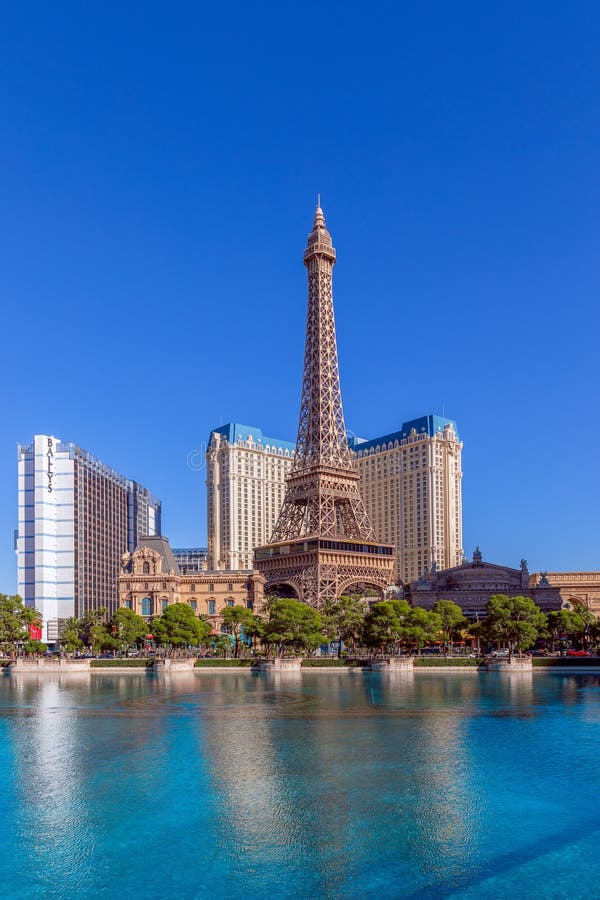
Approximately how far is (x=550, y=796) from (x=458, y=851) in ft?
34.9

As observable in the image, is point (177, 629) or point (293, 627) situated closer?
point (293, 627)

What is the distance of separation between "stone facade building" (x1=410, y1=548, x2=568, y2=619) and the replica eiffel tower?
33.8 ft

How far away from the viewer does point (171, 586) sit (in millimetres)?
154125

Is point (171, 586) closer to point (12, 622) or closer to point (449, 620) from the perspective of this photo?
point (12, 622)

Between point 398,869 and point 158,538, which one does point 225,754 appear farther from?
point 158,538

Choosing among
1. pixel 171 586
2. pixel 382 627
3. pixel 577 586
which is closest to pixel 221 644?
pixel 382 627

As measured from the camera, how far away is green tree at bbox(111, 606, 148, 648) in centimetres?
12519

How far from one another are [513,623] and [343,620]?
23.9 metres

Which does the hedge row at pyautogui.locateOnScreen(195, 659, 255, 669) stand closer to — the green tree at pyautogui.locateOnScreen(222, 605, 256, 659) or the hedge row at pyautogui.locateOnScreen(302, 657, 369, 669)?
the green tree at pyautogui.locateOnScreen(222, 605, 256, 659)

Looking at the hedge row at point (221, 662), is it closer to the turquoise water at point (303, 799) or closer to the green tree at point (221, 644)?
the green tree at point (221, 644)

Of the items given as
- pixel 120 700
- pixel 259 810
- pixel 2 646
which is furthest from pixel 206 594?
pixel 259 810

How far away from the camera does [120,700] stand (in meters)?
79.8

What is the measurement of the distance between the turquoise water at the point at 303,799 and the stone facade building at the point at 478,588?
80327mm

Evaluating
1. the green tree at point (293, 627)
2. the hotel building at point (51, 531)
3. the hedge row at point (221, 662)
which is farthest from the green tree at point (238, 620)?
the hotel building at point (51, 531)
